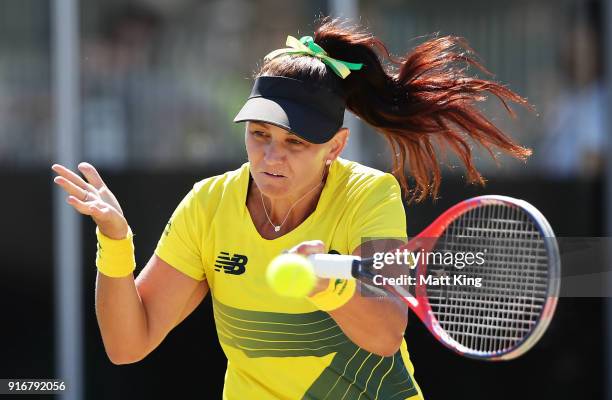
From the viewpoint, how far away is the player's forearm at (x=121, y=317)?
2668mm

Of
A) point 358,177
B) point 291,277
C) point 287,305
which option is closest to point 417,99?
point 358,177

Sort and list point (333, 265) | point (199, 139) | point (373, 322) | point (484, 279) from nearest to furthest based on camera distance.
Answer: point (333, 265) < point (373, 322) < point (484, 279) < point (199, 139)

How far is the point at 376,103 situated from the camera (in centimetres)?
287

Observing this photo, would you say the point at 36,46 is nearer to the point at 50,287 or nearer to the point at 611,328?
the point at 50,287

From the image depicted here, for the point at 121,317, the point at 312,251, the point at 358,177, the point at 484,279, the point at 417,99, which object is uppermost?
the point at 417,99

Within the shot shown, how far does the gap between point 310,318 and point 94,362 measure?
2697 mm

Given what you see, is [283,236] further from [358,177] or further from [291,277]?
[291,277]

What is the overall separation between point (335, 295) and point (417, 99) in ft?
2.57

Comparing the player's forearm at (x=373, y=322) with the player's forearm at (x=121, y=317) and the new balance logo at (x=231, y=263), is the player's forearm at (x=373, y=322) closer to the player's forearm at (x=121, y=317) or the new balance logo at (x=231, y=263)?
the new balance logo at (x=231, y=263)

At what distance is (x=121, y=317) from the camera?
2697mm

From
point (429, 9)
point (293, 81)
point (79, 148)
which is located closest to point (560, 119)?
point (429, 9)

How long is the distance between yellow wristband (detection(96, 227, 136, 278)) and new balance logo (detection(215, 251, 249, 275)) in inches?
9.1

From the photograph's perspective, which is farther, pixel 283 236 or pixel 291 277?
pixel 283 236

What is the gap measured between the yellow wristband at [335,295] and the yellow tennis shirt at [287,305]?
9.3 inches
